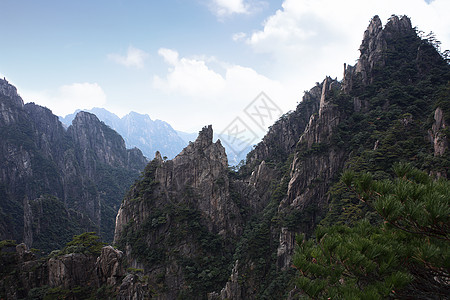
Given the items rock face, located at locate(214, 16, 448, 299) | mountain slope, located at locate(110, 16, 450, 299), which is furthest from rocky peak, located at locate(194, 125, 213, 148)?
rock face, located at locate(214, 16, 448, 299)

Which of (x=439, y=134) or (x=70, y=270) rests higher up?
(x=439, y=134)

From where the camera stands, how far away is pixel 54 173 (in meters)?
61.2

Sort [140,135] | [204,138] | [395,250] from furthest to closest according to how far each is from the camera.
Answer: [140,135] → [204,138] → [395,250]

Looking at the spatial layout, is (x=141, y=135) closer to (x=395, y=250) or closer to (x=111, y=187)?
(x=111, y=187)

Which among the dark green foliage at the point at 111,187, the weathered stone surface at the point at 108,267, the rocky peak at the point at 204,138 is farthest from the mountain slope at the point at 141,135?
the weathered stone surface at the point at 108,267

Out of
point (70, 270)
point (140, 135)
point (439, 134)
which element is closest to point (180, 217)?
point (70, 270)

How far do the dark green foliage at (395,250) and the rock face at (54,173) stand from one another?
156ft

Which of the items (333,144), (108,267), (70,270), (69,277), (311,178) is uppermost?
(333,144)

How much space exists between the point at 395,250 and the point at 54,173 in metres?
74.2

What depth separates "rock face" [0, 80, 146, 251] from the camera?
4222cm

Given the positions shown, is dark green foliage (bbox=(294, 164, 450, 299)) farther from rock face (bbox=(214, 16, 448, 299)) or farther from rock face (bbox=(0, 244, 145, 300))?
rock face (bbox=(214, 16, 448, 299))

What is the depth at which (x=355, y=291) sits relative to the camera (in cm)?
296

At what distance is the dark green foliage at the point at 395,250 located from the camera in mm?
Result: 2639

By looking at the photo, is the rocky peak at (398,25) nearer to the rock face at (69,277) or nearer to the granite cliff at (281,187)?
the granite cliff at (281,187)
